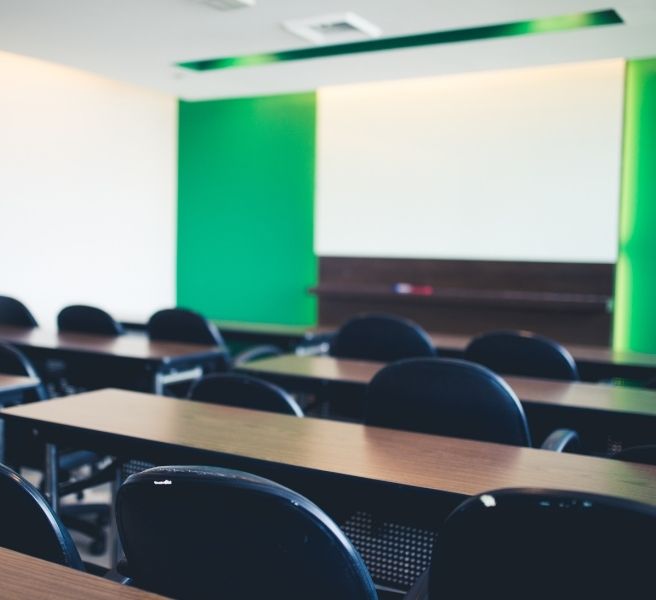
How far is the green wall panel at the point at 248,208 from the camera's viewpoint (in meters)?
6.79

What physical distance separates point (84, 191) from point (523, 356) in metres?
4.39

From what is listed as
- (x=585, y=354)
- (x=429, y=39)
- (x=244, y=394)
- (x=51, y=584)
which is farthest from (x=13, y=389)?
(x=429, y=39)

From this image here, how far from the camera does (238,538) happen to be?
110 cm

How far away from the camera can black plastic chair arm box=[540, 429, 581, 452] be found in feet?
7.23

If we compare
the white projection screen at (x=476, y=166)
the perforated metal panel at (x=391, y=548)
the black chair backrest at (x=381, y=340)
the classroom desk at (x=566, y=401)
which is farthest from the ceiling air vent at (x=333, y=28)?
the perforated metal panel at (x=391, y=548)

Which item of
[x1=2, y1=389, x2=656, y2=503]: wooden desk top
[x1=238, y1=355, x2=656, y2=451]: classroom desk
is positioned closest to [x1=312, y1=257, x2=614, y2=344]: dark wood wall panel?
[x1=238, y1=355, x2=656, y2=451]: classroom desk

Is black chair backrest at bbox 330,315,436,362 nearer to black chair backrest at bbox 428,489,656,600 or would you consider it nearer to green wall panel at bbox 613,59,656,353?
green wall panel at bbox 613,59,656,353

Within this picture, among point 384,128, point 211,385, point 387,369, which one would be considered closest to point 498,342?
point 387,369

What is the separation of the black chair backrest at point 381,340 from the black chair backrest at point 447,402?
1.46 m

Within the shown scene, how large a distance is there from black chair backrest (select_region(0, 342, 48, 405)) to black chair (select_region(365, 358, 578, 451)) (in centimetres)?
134

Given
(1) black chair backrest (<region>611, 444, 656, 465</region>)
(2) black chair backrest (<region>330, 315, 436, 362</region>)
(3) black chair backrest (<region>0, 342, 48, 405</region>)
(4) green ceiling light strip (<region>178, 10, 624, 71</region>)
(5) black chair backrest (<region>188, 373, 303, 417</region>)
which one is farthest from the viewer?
(4) green ceiling light strip (<region>178, 10, 624, 71</region>)

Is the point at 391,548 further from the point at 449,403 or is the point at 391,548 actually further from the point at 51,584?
the point at 51,584

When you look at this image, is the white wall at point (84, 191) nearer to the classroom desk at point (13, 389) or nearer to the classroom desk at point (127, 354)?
the classroom desk at point (127, 354)

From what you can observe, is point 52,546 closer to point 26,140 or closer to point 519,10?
point 519,10
